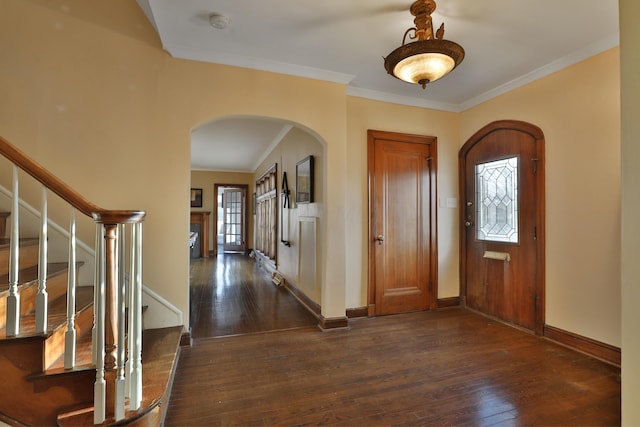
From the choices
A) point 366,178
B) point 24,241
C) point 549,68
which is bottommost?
point 24,241

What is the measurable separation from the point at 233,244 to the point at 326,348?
6.96 meters

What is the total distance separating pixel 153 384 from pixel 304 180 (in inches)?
108

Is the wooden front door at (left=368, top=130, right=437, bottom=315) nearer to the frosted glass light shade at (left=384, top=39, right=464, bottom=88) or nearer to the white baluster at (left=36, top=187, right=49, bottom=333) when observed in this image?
the frosted glass light shade at (left=384, top=39, right=464, bottom=88)

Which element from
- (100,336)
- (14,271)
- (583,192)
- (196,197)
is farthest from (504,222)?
(196,197)

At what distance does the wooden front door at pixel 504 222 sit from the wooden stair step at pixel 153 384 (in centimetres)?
323

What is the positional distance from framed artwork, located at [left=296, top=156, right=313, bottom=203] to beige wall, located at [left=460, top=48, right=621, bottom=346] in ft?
7.84

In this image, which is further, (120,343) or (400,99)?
(400,99)

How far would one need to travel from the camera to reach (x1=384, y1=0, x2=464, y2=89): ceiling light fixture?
186 cm

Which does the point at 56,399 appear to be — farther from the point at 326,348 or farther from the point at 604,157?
the point at 604,157

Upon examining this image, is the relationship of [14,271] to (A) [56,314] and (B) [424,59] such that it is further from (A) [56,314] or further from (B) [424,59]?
(B) [424,59]

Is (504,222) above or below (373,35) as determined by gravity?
below

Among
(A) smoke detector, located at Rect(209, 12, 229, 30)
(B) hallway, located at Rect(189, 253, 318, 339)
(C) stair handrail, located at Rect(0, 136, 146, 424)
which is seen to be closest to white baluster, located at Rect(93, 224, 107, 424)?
(C) stair handrail, located at Rect(0, 136, 146, 424)

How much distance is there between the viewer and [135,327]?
1530 millimetres

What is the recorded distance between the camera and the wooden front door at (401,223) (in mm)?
3422
